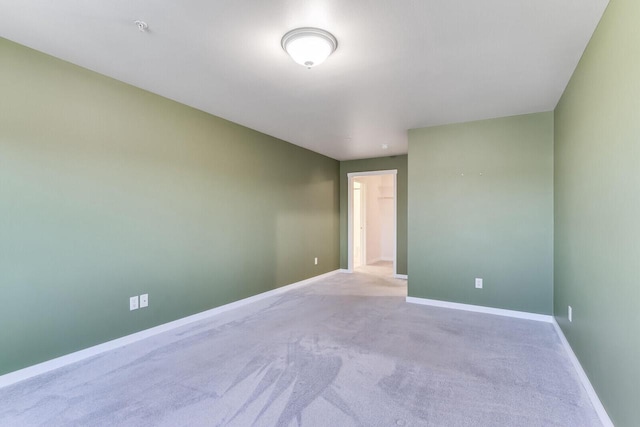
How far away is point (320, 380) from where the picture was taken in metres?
2.23

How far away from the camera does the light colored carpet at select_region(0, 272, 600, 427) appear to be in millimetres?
1848

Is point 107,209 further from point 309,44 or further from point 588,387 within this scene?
point 588,387

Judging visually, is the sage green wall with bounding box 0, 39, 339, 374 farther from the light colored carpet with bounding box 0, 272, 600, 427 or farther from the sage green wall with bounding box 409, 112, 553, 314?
the sage green wall with bounding box 409, 112, 553, 314

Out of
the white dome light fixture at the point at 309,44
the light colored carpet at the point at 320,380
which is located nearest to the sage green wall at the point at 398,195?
the light colored carpet at the point at 320,380

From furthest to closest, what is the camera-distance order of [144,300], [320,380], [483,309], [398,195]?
[398,195] → [483,309] → [144,300] → [320,380]

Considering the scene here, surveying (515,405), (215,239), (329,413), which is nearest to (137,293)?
(215,239)

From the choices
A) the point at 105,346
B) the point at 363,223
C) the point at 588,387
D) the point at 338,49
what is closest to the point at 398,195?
the point at 363,223

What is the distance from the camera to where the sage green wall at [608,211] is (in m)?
1.46

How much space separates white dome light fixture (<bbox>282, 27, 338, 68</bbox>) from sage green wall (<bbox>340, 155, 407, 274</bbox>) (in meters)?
4.11

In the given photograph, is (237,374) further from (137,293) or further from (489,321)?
(489,321)

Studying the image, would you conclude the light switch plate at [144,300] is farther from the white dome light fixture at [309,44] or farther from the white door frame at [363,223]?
the white door frame at [363,223]

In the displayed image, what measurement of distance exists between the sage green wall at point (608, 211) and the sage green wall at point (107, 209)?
11.4 feet

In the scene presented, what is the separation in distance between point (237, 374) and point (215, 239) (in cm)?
183

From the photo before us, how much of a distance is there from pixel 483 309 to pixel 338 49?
3.41 meters
